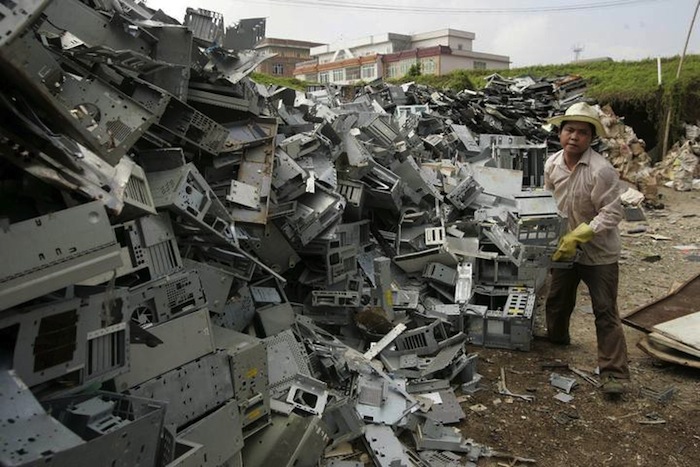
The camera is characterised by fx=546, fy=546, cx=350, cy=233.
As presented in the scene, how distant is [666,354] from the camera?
4414 millimetres

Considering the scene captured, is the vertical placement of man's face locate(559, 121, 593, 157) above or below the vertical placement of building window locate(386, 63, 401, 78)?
below

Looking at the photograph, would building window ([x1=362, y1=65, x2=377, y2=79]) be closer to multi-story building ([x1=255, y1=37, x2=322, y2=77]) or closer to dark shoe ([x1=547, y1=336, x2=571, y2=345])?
multi-story building ([x1=255, y1=37, x2=322, y2=77])

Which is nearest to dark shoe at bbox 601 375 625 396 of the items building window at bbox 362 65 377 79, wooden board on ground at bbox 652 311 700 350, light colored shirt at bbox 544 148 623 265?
wooden board on ground at bbox 652 311 700 350

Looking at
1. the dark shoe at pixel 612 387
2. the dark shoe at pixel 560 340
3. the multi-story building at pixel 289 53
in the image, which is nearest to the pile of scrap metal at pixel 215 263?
the dark shoe at pixel 560 340

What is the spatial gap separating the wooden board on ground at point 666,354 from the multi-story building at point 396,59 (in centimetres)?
2477

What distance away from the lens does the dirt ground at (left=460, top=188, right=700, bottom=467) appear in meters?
3.37

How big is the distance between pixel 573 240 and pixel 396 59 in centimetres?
3326

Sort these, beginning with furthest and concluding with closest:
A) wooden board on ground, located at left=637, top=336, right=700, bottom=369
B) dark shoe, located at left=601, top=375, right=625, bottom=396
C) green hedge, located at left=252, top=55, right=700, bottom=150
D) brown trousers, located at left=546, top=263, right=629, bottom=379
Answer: green hedge, located at left=252, top=55, right=700, bottom=150 < wooden board on ground, located at left=637, top=336, right=700, bottom=369 < brown trousers, located at left=546, top=263, right=629, bottom=379 < dark shoe, located at left=601, top=375, right=625, bottom=396

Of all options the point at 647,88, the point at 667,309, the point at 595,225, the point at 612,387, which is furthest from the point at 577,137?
the point at 647,88

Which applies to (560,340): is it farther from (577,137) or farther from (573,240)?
(577,137)

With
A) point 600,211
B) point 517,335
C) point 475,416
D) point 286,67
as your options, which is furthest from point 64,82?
point 286,67

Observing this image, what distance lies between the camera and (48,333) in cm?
191

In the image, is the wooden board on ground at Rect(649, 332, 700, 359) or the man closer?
the man

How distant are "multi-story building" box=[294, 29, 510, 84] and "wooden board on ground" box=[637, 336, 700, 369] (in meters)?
24.8
